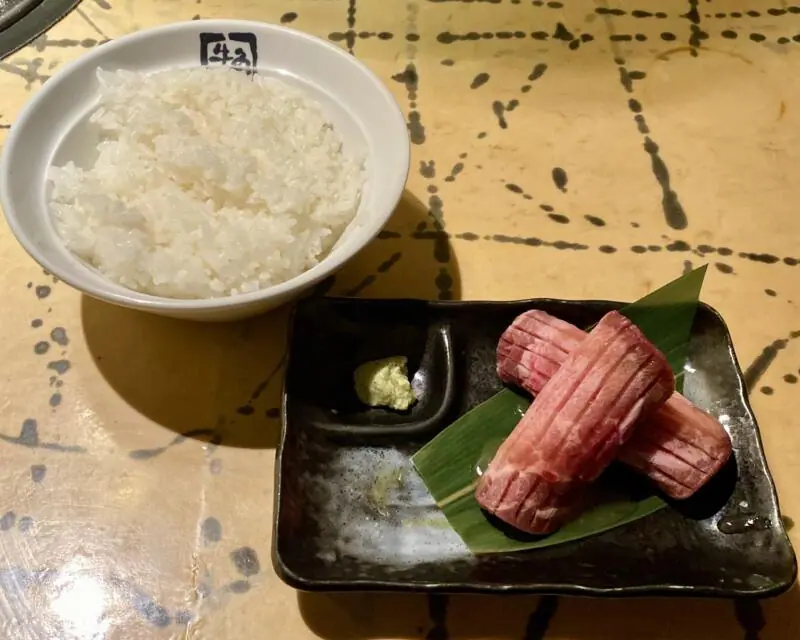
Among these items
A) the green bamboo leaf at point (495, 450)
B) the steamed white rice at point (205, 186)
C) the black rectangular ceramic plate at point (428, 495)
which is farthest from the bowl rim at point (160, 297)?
the green bamboo leaf at point (495, 450)

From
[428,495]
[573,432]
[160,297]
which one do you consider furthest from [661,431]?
[160,297]

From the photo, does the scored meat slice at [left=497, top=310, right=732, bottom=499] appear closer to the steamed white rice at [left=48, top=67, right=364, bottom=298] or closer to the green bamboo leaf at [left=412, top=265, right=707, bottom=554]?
the green bamboo leaf at [left=412, top=265, right=707, bottom=554]

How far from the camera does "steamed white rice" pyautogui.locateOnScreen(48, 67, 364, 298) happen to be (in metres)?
1.35

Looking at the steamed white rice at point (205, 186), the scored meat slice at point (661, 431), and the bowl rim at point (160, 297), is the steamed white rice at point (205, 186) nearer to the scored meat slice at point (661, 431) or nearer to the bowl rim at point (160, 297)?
the bowl rim at point (160, 297)

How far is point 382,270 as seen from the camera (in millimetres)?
1686

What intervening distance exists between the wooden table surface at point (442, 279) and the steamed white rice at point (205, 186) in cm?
24

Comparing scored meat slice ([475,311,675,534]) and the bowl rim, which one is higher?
the bowl rim

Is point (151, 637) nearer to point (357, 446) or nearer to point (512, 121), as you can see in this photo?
point (357, 446)

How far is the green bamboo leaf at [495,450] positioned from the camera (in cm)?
128

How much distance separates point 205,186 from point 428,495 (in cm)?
73

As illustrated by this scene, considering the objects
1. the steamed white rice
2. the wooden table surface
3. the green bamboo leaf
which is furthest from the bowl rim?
the green bamboo leaf

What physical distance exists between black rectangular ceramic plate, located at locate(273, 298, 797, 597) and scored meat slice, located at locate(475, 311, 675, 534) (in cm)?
9

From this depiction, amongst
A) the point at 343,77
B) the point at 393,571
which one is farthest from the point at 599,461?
the point at 343,77

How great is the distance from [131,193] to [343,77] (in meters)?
0.53
